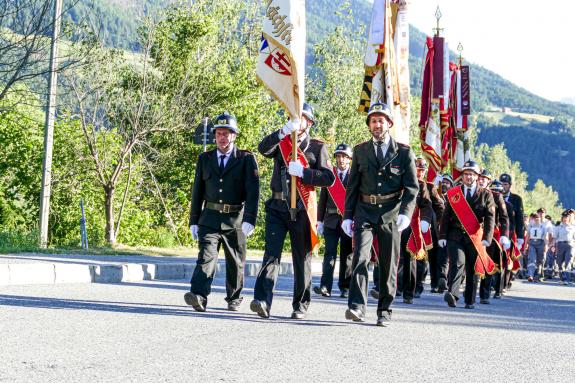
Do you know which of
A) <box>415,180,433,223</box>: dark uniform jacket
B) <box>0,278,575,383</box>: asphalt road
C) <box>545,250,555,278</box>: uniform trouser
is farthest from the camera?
<box>545,250,555,278</box>: uniform trouser

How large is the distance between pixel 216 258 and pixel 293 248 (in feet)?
3.21

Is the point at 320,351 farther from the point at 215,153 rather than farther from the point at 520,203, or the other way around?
the point at 520,203

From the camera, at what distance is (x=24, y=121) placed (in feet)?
108

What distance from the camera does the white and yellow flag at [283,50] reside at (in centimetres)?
1130

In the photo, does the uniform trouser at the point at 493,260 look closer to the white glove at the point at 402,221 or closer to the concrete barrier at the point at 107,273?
the concrete barrier at the point at 107,273

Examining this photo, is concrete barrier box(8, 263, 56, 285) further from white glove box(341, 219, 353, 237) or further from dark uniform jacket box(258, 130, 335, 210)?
white glove box(341, 219, 353, 237)

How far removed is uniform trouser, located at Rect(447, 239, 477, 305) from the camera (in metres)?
14.3

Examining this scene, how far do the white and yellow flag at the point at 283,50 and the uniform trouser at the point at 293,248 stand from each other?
138cm

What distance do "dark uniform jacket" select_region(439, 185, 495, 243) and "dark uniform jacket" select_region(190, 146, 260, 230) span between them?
4.21 m

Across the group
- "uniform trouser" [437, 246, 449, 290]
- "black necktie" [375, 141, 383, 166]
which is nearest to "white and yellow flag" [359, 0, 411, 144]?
"uniform trouser" [437, 246, 449, 290]

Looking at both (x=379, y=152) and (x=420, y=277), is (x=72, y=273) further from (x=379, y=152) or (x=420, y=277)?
(x=379, y=152)

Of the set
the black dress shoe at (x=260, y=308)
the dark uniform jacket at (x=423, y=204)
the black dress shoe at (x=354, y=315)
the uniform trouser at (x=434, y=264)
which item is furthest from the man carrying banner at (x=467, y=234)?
the black dress shoe at (x=260, y=308)

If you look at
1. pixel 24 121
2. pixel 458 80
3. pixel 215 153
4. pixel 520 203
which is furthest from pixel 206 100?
pixel 215 153

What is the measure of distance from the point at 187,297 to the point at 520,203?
10152 millimetres
